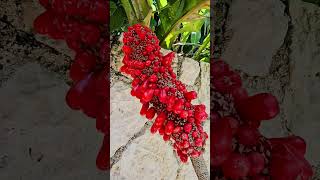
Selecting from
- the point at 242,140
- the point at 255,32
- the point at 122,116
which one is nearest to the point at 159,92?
the point at 122,116

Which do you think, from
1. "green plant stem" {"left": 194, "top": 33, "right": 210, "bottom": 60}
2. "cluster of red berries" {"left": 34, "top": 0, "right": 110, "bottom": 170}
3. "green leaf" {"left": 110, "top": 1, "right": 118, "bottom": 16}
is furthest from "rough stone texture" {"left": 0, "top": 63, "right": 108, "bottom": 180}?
"green plant stem" {"left": 194, "top": 33, "right": 210, "bottom": 60}

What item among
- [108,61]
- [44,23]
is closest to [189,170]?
[108,61]

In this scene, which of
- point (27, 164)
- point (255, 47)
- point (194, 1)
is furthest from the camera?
point (255, 47)

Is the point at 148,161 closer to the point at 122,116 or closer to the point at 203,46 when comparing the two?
the point at 122,116

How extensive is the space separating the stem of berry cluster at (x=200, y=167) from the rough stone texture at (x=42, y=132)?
0.55 ft

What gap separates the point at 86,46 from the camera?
2.52 ft

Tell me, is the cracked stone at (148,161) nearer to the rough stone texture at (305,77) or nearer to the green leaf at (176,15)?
the green leaf at (176,15)

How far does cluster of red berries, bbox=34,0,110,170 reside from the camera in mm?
740

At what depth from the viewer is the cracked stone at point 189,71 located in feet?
2.86

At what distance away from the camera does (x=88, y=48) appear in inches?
30.3

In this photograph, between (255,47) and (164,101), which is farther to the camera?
(255,47)

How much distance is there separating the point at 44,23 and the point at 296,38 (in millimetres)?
501

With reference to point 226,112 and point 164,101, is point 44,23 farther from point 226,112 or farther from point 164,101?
point 226,112

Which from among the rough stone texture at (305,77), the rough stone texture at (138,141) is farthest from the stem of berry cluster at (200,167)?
the rough stone texture at (305,77)
